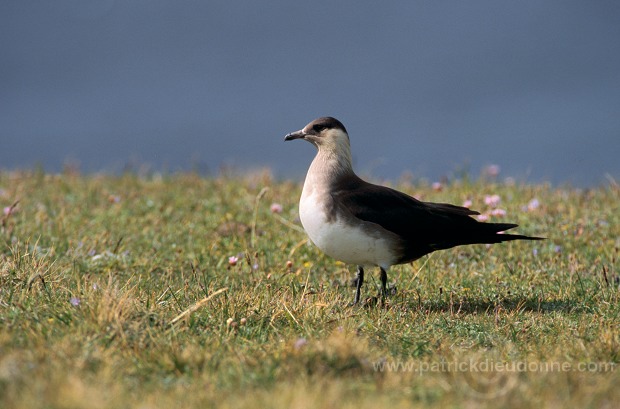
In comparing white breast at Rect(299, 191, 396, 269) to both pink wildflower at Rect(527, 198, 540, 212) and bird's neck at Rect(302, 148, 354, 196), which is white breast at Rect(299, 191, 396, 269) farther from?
pink wildflower at Rect(527, 198, 540, 212)

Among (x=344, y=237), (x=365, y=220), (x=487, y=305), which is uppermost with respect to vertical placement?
(x=365, y=220)

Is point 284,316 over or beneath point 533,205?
beneath

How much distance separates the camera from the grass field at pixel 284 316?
154 inches

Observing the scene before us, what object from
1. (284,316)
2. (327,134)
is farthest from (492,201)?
(284,316)

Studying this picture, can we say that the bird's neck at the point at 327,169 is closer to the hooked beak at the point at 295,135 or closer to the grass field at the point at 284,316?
the hooked beak at the point at 295,135

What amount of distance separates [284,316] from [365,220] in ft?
4.16

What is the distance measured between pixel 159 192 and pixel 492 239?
19.9 feet

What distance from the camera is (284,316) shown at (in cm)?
548

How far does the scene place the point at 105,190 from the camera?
11477 mm

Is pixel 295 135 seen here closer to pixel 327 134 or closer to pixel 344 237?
pixel 327 134

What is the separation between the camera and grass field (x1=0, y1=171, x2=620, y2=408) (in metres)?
3.90

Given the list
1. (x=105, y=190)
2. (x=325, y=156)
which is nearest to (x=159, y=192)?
(x=105, y=190)

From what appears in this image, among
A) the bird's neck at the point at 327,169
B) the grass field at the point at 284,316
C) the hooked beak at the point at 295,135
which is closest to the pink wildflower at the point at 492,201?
the grass field at the point at 284,316

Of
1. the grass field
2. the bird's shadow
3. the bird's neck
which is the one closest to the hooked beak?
the bird's neck
